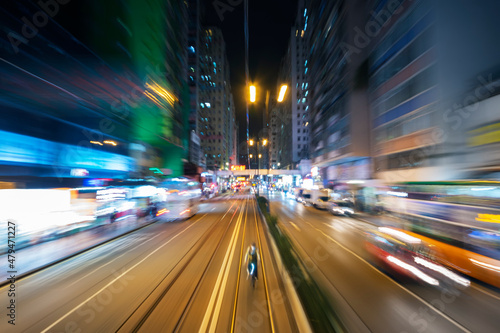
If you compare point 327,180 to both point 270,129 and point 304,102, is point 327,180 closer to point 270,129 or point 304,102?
point 304,102

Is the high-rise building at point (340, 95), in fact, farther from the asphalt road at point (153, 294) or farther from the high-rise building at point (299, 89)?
the high-rise building at point (299, 89)

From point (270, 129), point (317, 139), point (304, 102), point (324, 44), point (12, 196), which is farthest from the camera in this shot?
point (270, 129)

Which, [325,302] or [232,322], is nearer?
[325,302]

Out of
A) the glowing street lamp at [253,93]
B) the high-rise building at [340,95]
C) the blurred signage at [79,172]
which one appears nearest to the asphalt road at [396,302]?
the glowing street lamp at [253,93]

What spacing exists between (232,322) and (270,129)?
12145 cm

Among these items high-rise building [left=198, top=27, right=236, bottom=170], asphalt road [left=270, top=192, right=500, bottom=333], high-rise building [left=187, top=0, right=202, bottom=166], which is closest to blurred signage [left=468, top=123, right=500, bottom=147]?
asphalt road [left=270, top=192, right=500, bottom=333]

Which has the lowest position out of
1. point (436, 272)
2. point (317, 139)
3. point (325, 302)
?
point (436, 272)

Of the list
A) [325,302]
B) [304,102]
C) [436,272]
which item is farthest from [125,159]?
[304,102]

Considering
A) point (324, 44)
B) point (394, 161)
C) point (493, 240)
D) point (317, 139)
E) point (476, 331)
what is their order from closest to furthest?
point (476, 331) → point (493, 240) → point (394, 161) → point (324, 44) → point (317, 139)

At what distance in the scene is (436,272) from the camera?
5.04 m
